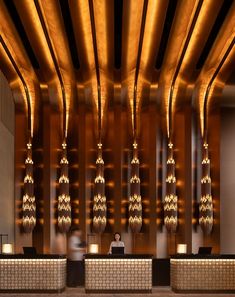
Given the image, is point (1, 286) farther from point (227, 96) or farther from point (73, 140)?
point (227, 96)

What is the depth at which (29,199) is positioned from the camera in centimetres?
1495

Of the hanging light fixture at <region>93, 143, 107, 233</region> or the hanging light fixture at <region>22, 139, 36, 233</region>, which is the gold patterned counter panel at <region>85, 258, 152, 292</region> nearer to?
the hanging light fixture at <region>93, 143, 107, 233</region>

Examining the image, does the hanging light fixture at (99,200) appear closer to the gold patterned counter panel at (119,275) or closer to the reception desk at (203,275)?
the gold patterned counter panel at (119,275)

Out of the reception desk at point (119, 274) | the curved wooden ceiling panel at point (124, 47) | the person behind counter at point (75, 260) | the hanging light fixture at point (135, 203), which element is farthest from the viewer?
the hanging light fixture at point (135, 203)

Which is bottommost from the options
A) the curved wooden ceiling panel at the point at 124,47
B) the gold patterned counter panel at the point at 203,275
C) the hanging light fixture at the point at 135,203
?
the gold patterned counter panel at the point at 203,275

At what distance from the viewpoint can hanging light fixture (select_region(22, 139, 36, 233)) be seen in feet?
48.8

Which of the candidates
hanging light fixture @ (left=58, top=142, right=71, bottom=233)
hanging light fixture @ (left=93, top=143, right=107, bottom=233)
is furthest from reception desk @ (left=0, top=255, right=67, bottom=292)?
hanging light fixture @ (left=93, top=143, right=107, bottom=233)

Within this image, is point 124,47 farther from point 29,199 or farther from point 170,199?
point 29,199

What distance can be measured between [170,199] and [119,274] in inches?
103

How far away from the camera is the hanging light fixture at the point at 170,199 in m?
15.0

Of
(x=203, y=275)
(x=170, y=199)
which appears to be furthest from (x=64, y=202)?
(x=203, y=275)

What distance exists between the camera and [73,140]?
15.5 metres

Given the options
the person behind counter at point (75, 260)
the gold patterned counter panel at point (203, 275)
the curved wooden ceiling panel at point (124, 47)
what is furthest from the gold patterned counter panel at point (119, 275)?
the curved wooden ceiling panel at point (124, 47)

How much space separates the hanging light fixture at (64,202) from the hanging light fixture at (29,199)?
0.54 meters
